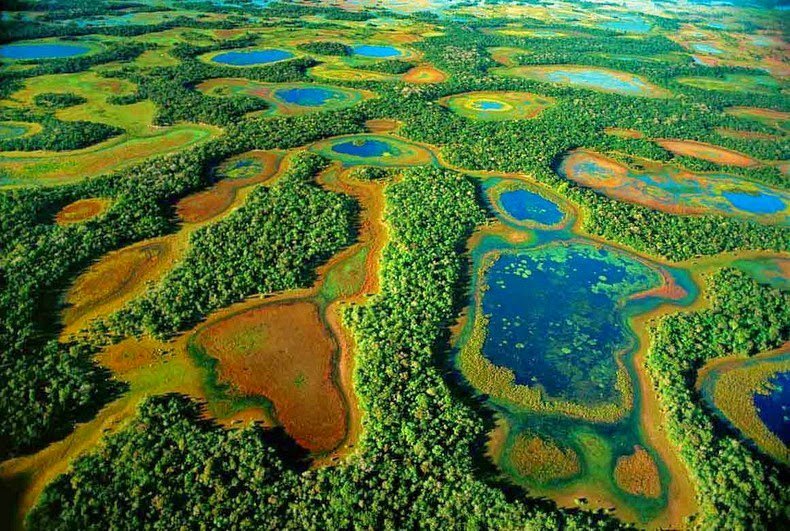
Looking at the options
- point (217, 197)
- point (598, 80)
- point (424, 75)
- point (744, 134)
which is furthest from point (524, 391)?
point (598, 80)

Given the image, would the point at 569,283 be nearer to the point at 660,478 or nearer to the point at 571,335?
the point at 571,335

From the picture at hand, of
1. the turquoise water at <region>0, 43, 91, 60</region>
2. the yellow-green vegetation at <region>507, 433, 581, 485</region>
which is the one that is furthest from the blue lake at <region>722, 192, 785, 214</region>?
the turquoise water at <region>0, 43, 91, 60</region>

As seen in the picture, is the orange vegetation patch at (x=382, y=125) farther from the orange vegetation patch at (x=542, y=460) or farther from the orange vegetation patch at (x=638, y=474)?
the orange vegetation patch at (x=638, y=474)

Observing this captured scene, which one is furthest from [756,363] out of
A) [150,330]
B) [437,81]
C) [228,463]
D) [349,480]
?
[437,81]

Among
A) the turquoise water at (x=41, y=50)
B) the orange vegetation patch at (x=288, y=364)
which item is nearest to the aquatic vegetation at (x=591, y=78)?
the orange vegetation patch at (x=288, y=364)

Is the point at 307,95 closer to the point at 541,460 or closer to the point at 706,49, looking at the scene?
the point at 541,460
